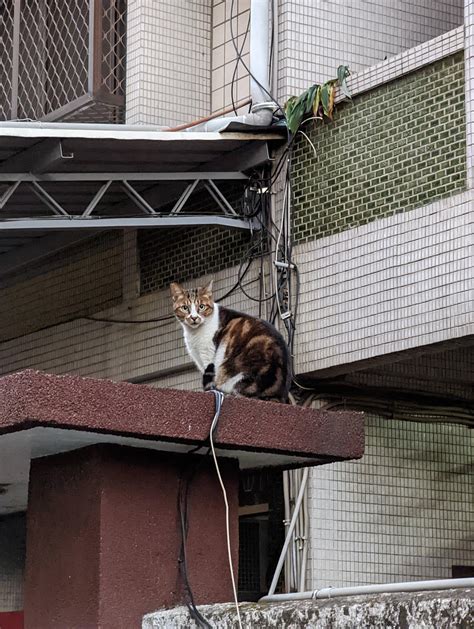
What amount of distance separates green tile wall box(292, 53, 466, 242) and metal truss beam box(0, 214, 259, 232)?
1.64ft

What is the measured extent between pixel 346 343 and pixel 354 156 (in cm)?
130

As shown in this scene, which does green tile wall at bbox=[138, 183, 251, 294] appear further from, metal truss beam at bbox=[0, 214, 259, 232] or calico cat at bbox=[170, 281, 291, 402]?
calico cat at bbox=[170, 281, 291, 402]

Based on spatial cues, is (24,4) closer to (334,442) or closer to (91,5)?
(91,5)

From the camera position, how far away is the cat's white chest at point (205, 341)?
7.83m

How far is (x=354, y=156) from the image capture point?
29.2ft

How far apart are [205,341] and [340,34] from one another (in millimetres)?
3159

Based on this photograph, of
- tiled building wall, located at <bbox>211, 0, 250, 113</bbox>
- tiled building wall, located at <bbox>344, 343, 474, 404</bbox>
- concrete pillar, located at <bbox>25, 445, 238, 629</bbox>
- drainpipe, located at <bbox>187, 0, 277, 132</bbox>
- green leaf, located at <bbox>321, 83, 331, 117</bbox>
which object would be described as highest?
tiled building wall, located at <bbox>211, 0, 250, 113</bbox>

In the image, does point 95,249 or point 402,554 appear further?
point 95,249

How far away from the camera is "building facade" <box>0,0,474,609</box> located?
8.23 m

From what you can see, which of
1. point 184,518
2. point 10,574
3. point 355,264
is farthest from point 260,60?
point 184,518

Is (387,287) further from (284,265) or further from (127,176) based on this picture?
(127,176)

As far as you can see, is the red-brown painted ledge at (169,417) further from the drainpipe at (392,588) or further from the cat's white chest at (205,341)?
the cat's white chest at (205,341)

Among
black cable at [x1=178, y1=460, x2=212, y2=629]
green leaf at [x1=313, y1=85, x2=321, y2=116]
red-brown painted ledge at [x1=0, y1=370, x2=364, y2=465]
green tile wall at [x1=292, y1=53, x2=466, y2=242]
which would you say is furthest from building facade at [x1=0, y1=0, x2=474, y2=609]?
black cable at [x1=178, y1=460, x2=212, y2=629]

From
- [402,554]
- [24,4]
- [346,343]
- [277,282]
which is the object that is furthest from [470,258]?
[24,4]
